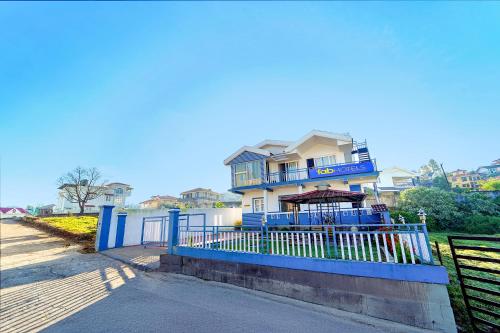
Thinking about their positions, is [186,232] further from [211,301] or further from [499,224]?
[499,224]

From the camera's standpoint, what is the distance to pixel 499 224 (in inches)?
556

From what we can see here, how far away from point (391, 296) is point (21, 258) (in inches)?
548

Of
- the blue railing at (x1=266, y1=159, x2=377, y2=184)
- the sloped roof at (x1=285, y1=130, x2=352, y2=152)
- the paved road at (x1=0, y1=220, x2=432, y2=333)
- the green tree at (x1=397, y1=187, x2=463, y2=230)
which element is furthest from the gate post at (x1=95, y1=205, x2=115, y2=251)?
the green tree at (x1=397, y1=187, x2=463, y2=230)

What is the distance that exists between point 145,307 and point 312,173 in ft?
43.3

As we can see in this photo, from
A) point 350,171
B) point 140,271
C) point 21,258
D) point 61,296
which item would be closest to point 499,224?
point 350,171

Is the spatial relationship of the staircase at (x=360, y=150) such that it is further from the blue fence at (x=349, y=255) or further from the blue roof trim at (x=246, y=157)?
the blue fence at (x=349, y=255)

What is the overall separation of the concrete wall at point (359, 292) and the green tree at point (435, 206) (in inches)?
667

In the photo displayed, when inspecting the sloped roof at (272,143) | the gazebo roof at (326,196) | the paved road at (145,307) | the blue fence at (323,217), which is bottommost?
the paved road at (145,307)

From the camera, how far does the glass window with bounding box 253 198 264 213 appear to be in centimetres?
1767

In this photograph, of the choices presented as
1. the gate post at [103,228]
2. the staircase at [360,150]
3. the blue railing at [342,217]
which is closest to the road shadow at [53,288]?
the gate post at [103,228]

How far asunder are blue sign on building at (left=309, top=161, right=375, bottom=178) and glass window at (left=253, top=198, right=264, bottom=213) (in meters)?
4.88

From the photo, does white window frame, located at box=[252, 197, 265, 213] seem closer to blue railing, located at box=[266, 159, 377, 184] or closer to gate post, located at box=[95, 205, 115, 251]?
blue railing, located at box=[266, 159, 377, 184]

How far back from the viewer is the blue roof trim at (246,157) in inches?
696

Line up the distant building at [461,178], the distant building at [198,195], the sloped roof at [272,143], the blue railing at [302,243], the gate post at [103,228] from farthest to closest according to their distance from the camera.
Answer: the distant building at [198,195] < the distant building at [461,178] < the sloped roof at [272,143] < the gate post at [103,228] < the blue railing at [302,243]
